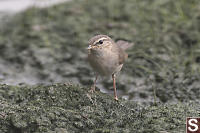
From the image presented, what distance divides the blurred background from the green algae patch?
3.71ft

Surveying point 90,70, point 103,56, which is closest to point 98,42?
point 103,56

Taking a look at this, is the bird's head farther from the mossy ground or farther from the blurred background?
the blurred background

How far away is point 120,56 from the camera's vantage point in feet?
18.3

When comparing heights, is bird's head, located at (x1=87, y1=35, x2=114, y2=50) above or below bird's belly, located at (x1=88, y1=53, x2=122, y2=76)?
above

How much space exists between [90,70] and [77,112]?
8.55 feet

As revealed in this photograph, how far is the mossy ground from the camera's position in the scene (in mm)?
4391

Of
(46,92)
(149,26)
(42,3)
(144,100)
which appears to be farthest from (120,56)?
(42,3)

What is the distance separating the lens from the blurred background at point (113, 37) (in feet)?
21.3

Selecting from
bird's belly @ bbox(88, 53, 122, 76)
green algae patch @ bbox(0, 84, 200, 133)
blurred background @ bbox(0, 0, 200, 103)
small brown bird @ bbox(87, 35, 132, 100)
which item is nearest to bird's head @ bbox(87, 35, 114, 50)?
small brown bird @ bbox(87, 35, 132, 100)

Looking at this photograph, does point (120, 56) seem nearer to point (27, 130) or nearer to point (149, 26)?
point (27, 130)

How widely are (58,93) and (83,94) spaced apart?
0.33m

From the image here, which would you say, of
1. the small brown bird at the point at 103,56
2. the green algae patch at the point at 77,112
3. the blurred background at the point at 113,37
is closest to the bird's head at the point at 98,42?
the small brown bird at the point at 103,56

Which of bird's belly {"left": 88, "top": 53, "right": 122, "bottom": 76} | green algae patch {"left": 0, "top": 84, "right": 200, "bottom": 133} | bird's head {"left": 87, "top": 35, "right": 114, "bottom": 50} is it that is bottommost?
green algae patch {"left": 0, "top": 84, "right": 200, "bottom": 133}

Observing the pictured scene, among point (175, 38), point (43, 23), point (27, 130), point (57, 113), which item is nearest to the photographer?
point (27, 130)
